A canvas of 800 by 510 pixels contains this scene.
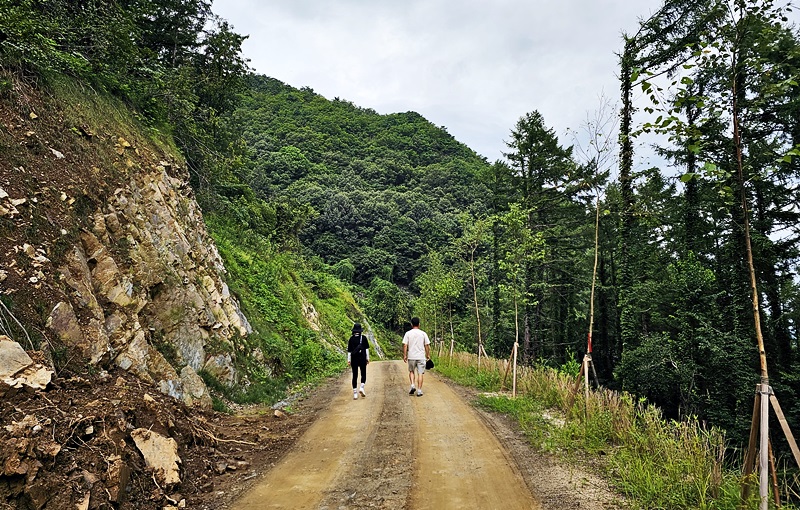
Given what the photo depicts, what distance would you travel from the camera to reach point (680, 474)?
445 cm

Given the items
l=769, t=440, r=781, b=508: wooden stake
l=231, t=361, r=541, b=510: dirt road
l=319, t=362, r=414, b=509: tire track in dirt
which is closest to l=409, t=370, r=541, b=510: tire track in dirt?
l=231, t=361, r=541, b=510: dirt road

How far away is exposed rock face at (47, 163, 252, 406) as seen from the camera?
5422 millimetres

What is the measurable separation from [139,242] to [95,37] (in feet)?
18.6

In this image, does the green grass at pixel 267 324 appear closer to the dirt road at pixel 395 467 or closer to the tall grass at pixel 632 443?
the dirt road at pixel 395 467

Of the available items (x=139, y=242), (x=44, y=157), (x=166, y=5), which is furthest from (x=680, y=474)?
(x=166, y=5)

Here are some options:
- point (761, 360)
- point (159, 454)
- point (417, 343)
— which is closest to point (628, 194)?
point (417, 343)

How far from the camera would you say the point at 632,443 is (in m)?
5.59

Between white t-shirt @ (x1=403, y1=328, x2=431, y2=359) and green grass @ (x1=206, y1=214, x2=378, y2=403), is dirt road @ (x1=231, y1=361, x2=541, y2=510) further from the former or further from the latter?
green grass @ (x1=206, y1=214, x2=378, y2=403)

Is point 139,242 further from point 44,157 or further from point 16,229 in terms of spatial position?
point 16,229

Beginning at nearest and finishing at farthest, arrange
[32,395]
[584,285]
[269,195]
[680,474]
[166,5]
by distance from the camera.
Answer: [32,395]
[680,474]
[166,5]
[584,285]
[269,195]

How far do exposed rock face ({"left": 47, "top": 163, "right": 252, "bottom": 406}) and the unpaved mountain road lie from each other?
2481mm

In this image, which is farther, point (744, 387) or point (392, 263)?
point (392, 263)

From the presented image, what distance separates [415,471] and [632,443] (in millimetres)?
2988

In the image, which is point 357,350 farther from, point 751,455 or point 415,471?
point 751,455
